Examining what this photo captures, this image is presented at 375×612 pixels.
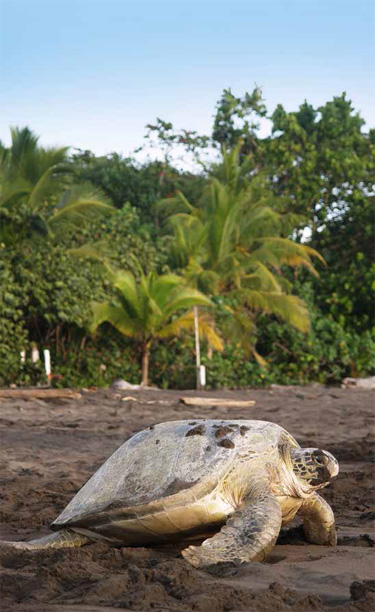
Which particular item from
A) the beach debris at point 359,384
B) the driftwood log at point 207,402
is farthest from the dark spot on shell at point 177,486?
the beach debris at point 359,384

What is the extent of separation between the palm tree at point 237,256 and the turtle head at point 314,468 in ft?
42.0

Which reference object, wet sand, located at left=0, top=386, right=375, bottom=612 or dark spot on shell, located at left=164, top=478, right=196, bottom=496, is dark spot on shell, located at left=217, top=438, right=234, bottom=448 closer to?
dark spot on shell, located at left=164, top=478, right=196, bottom=496

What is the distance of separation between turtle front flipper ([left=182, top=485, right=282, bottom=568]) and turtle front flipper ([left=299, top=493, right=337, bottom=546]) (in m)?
0.23

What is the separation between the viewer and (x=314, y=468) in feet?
11.0

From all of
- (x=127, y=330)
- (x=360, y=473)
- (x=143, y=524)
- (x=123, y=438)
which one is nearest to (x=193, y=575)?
(x=143, y=524)

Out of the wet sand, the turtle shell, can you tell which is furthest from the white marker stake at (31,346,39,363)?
the turtle shell

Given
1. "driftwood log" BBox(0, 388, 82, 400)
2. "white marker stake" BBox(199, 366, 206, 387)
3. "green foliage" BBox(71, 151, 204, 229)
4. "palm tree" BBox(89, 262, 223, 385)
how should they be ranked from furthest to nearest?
"green foliage" BBox(71, 151, 204, 229), "white marker stake" BBox(199, 366, 206, 387), "palm tree" BBox(89, 262, 223, 385), "driftwood log" BBox(0, 388, 82, 400)

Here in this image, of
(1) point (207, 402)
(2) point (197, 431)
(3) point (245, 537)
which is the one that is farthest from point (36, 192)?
(3) point (245, 537)

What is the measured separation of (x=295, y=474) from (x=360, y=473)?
66.3 inches

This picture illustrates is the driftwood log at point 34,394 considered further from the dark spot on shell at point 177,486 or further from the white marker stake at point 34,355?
the dark spot on shell at point 177,486

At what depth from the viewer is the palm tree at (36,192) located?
13.9 m

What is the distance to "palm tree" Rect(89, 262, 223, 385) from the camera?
555 inches

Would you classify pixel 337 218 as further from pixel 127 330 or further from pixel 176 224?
pixel 127 330

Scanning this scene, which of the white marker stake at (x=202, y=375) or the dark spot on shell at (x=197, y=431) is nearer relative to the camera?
the dark spot on shell at (x=197, y=431)
